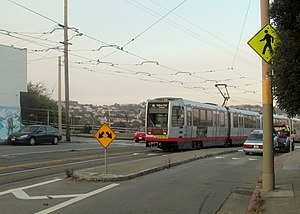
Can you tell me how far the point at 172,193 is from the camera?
10234 millimetres

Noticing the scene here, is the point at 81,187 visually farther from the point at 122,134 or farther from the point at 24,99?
the point at 24,99

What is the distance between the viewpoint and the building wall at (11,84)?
32531mm

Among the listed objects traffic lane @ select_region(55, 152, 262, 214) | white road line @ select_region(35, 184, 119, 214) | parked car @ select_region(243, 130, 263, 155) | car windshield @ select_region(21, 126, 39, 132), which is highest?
car windshield @ select_region(21, 126, 39, 132)

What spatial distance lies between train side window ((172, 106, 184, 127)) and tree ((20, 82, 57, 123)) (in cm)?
2626

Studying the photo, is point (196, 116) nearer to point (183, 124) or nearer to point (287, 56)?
point (183, 124)

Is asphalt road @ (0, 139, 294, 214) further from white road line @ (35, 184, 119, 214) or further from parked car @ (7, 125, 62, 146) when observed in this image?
parked car @ (7, 125, 62, 146)

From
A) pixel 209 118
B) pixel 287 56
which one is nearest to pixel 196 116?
pixel 209 118

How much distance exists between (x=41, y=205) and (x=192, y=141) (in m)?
19.4

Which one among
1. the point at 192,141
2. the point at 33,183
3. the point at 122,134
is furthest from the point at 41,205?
the point at 122,134

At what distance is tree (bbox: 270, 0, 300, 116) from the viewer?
24.7 ft

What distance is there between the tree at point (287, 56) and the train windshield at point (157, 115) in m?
16.4

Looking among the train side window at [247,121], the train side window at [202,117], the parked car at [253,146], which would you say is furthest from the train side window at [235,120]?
the parked car at [253,146]

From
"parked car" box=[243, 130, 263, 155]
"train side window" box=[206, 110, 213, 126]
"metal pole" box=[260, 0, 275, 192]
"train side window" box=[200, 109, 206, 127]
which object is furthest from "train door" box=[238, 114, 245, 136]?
"metal pole" box=[260, 0, 275, 192]

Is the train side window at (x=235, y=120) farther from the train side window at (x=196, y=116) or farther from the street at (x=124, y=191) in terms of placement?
the street at (x=124, y=191)
